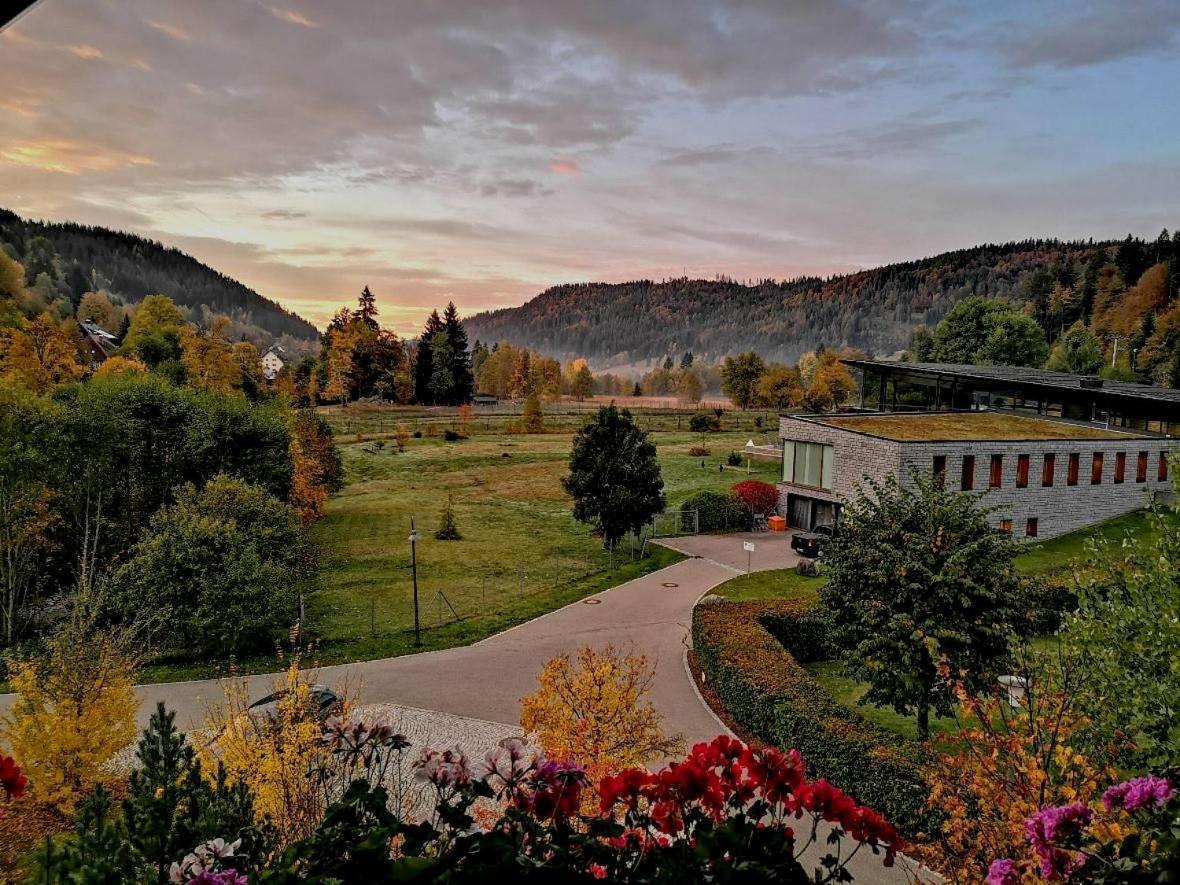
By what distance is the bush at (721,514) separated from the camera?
38.9m

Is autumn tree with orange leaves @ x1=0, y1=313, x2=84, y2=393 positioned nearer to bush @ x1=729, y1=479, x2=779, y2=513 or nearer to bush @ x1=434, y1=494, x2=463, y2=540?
bush @ x1=434, y1=494, x2=463, y2=540

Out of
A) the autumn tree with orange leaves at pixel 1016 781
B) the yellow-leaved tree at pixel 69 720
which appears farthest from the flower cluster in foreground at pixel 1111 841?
the yellow-leaved tree at pixel 69 720

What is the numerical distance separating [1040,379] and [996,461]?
13634 mm

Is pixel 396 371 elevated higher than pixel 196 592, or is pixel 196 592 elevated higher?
pixel 396 371

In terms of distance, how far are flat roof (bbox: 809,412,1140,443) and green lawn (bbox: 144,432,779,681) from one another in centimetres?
1142

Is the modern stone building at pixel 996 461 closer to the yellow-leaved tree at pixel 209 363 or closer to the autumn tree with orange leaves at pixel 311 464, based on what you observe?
the autumn tree with orange leaves at pixel 311 464

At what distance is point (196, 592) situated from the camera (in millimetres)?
22766

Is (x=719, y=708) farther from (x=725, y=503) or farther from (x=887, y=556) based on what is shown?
(x=725, y=503)

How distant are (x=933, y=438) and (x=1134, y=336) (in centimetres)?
8283

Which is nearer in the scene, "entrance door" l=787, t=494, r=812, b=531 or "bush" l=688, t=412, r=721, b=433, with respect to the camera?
"entrance door" l=787, t=494, r=812, b=531

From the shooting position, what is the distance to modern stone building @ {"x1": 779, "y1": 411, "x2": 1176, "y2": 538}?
31.9 m

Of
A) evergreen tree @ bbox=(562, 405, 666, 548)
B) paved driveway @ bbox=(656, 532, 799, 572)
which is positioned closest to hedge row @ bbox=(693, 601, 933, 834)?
paved driveway @ bbox=(656, 532, 799, 572)

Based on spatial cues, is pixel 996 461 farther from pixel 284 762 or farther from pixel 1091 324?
pixel 1091 324

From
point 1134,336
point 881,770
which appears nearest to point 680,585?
point 881,770
